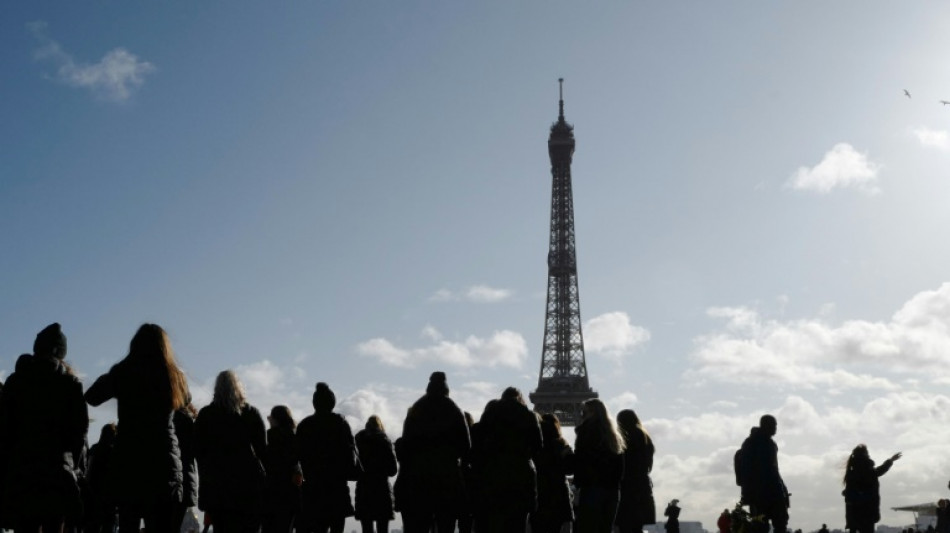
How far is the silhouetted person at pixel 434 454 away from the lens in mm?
8828

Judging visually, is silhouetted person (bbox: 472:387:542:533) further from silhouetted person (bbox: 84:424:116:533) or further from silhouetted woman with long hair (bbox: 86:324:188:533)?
silhouetted person (bbox: 84:424:116:533)

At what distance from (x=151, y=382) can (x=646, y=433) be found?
5.89 m

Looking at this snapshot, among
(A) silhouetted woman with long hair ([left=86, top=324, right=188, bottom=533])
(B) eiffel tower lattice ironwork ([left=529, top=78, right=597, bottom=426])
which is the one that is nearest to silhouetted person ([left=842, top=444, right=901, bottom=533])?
(A) silhouetted woman with long hair ([left=86, top=324, right=188, bottom=533])

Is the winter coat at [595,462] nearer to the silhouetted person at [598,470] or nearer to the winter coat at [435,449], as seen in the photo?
the silhouetted person at [598,470]

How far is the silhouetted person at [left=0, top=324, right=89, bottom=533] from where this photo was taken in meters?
6.57

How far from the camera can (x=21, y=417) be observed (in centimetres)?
680

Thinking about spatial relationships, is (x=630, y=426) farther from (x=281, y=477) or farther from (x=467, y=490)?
(x=281, y=477)

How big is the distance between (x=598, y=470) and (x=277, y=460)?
3.31m

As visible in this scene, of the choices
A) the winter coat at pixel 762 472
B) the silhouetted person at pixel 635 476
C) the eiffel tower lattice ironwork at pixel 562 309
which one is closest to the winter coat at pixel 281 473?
the silhouetted person at pixel 635 476

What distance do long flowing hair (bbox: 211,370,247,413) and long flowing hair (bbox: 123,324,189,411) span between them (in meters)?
0.85

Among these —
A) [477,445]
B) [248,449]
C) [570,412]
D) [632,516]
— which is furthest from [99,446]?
[570,412]

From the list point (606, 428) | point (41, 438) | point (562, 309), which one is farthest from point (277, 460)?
point (562, 309)

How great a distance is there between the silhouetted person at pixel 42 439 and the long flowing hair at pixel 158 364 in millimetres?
435

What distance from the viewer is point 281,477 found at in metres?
10.3
